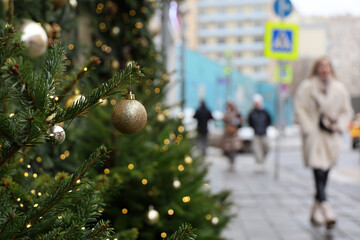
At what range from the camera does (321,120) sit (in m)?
5.80

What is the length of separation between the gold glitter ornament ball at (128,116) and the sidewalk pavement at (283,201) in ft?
9.69

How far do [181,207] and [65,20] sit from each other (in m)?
1.42

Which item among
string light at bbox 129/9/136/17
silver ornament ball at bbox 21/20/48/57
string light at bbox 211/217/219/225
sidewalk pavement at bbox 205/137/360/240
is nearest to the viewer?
silver ornament ball at bbox 21/20/48/57

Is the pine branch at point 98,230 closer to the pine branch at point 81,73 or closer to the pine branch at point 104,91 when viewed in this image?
the pine branch at point 104,91

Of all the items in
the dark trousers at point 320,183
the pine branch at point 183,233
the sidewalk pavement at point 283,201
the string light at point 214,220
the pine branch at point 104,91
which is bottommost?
the sidewalk pavement at point 283,201

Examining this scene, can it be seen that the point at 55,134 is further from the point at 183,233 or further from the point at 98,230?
the point at 183,233

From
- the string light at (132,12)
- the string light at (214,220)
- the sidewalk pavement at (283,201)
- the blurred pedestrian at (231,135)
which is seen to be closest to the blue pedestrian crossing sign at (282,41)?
the sidewalk pavement at (283,201)

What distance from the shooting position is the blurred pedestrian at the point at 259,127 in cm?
1218

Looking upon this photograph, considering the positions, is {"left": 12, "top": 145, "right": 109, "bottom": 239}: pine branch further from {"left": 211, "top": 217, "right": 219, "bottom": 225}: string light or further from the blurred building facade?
the blurred building facade

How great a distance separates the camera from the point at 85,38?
646 centimetres

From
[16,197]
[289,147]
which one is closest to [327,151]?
[16,197]

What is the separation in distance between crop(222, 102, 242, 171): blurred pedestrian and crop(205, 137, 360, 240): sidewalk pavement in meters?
0.45

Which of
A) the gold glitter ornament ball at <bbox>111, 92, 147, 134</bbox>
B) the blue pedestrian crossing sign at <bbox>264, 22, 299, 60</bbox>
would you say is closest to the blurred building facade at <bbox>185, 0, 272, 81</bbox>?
the blue pedestrian crossing sign at <bbox>264, 22, 299, 60</bbox>

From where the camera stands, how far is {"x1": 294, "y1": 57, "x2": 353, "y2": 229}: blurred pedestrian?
5793mm
